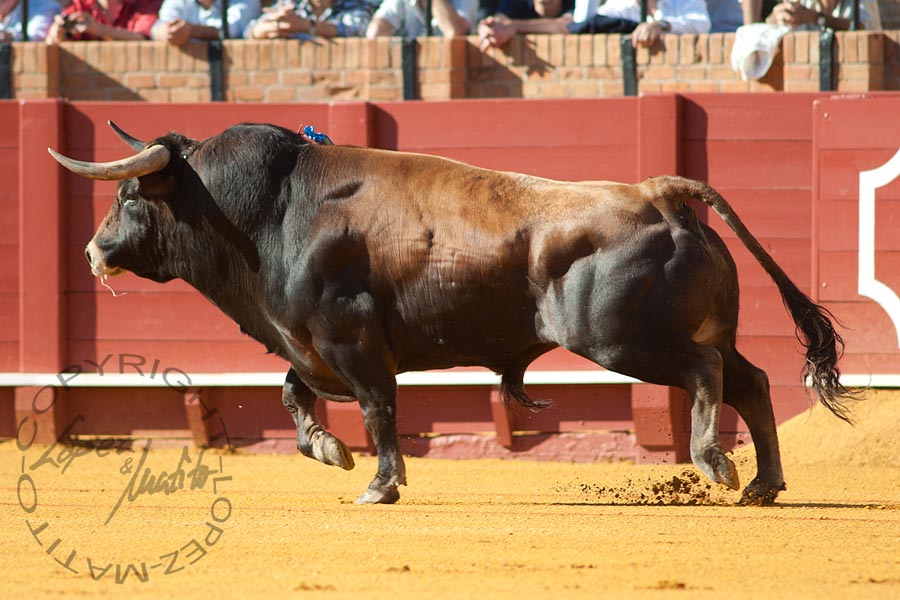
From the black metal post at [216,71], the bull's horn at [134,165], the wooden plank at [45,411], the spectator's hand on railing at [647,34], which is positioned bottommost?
the wooden plank at [45,411]

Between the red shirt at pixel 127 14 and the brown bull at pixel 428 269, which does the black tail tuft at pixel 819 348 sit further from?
the red shirt at pixel 127 14

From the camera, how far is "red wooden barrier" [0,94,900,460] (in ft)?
26.6

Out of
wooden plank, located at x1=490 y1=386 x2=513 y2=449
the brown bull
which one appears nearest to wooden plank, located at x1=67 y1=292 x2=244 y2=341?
wooden plank, located at x1=490 y1=386 x2=513 y2=449

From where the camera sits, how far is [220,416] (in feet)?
28.7

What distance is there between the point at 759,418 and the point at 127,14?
613cm

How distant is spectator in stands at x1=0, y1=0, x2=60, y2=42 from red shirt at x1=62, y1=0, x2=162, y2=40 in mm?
224

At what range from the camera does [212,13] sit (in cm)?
1017

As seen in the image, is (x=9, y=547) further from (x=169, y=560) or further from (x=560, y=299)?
(x=560, y=299)

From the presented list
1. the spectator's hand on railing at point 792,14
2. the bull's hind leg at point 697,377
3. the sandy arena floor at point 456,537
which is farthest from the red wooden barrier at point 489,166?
the bull's hind leg at point 697,377

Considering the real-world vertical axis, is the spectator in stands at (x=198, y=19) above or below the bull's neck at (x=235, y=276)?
above

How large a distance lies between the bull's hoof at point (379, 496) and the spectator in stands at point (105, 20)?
17.1 ft

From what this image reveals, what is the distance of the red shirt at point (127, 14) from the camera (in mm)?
10289

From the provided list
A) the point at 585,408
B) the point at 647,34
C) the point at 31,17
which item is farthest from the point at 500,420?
the point at 31,17

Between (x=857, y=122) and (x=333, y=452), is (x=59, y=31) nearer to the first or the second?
(x=333, y=452)
